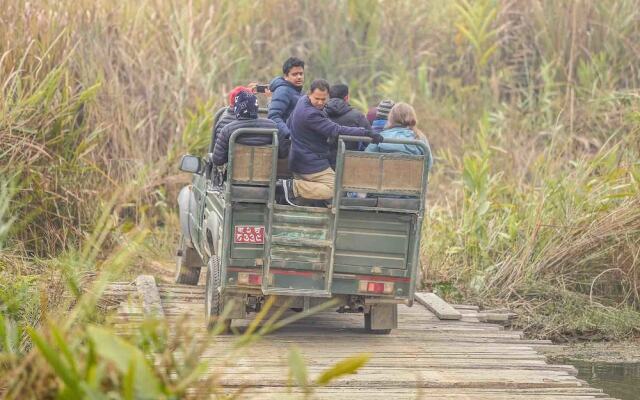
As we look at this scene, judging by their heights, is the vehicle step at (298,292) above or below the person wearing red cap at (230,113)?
below

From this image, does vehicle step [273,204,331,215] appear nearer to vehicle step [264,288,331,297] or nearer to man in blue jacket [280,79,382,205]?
man in blue jacket [280,79,382,205]

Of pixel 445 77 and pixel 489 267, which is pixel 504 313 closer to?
pixel 489 267

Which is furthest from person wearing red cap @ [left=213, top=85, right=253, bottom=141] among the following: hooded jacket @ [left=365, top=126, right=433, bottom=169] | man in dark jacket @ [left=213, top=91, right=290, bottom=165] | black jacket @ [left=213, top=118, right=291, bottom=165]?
hooded jacket @ [left=365, top=126, right=433, bottom=169]

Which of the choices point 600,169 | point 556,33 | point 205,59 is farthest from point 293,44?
point 600,169

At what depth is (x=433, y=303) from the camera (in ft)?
35.9

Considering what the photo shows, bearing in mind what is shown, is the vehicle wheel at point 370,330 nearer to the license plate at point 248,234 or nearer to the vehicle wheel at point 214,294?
the vehicle wheel at point 214,294

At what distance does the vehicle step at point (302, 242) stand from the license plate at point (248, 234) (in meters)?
0.11

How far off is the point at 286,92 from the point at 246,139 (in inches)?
50.9

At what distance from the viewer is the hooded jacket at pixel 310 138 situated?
30.8 feet

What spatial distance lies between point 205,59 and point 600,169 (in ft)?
17.6

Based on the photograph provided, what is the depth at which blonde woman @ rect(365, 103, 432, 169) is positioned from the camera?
9.66 meters

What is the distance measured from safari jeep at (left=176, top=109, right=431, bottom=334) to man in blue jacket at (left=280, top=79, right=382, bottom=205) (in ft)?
0.68

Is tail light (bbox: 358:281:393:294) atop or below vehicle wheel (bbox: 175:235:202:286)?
atop

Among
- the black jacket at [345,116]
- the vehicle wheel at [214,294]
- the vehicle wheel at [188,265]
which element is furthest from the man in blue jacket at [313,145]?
the vehicle wheel at [188,265]
